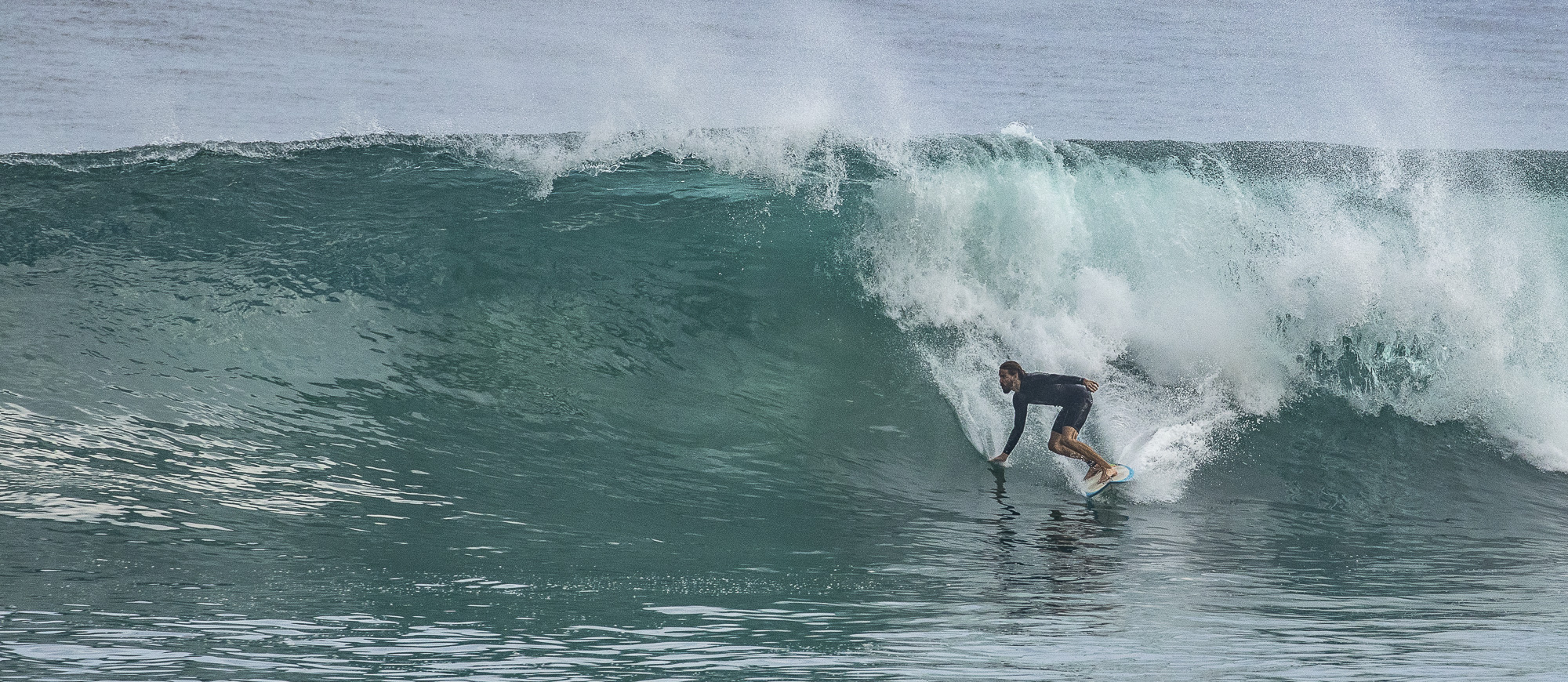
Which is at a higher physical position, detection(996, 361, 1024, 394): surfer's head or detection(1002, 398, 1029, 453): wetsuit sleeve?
detection(996, 361, 1024, 394): surfer's head

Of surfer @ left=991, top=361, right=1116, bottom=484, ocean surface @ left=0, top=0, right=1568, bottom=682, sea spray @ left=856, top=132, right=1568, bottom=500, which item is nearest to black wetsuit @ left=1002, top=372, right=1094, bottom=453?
surfer @ left=991, top=361, right=1116, bottom=484

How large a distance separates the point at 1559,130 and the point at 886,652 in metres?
20.0

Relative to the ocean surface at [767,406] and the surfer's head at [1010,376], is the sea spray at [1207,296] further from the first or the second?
the surfer's head at [1010,376]

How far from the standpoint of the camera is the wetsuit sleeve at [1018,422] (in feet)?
21.6

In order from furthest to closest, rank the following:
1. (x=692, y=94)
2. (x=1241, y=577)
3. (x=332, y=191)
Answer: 1. (x=692, y=94)
2. (x=332, y=191)
3. (x=1241, y=577)

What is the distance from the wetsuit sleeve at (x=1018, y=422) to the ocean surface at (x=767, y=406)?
0.18 m

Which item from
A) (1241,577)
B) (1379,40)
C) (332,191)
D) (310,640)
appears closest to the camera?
(310,640)

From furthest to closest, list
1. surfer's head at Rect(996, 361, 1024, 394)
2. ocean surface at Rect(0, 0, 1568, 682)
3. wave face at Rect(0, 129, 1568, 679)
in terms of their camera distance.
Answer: surfer's head at Rect(996, 361, 1024, 394)
wave face at Rect(0, 129, 1568, 679)
ocean surface at Rect(0, 0, 1568, 682)

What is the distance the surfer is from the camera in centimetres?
636

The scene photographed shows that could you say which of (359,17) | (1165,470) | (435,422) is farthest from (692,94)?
(359,17)

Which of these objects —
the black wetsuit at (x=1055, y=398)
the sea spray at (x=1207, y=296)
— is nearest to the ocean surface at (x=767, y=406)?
the sea spray at (x=1207, y=296)

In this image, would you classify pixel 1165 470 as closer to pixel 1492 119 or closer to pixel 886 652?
pixel 886 652

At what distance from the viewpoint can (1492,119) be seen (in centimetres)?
1942

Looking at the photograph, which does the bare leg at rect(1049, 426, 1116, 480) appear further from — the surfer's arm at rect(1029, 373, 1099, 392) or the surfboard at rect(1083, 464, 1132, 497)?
the surfer's arm at rect(1029, 373, 1099, 392)
